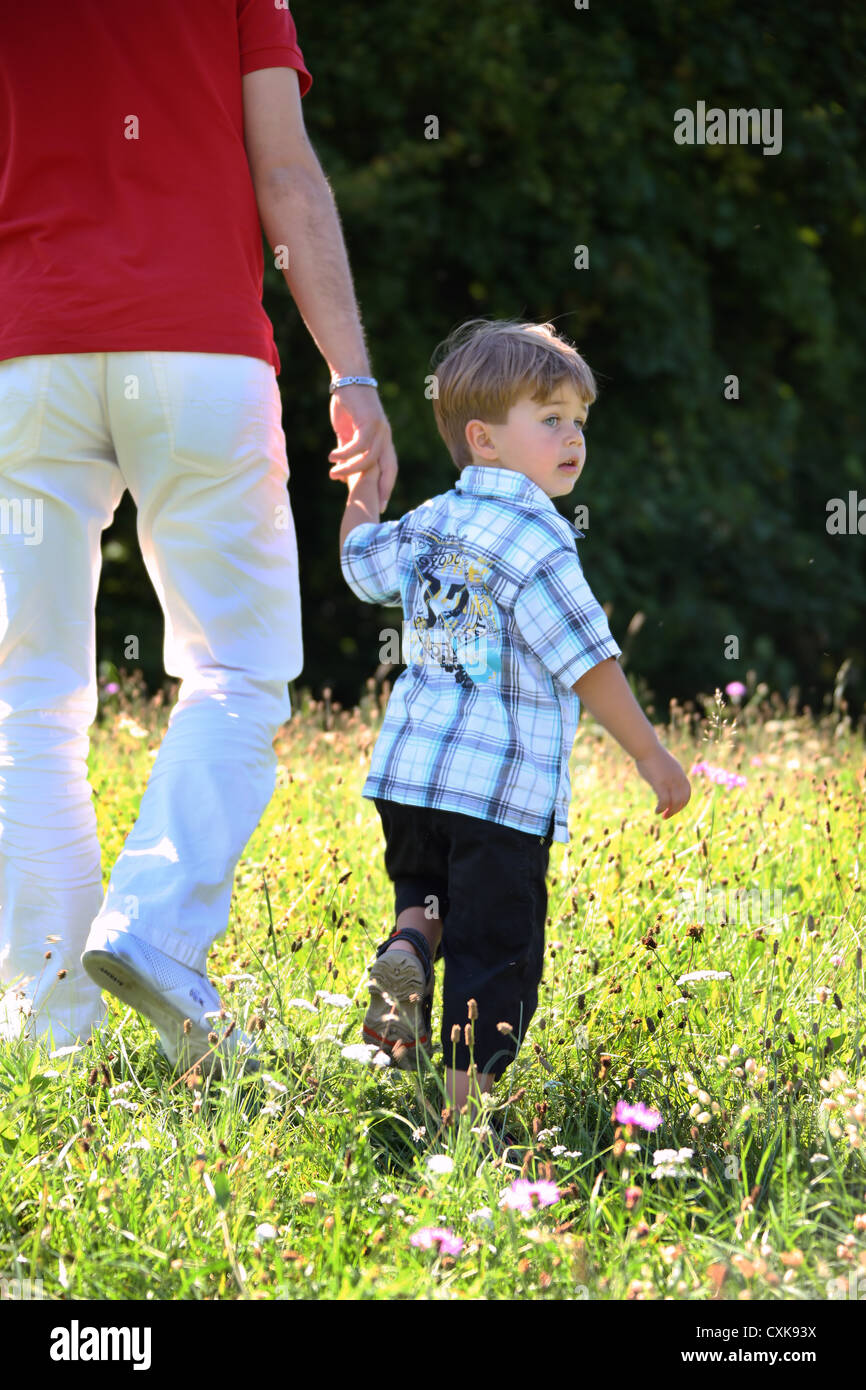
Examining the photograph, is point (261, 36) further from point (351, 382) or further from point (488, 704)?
point (488, 704)

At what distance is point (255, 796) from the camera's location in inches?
105

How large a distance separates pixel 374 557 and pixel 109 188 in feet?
2.61

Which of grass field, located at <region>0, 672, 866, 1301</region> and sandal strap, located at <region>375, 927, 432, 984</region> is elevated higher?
sandal strap, located at <region>375, 927, 432, 984</region>

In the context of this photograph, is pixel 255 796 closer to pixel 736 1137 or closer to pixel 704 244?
pixel 736 1137

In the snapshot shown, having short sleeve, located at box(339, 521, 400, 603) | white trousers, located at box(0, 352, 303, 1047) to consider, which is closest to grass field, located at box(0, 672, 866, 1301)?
white trousers, located at box(0, 352, 303, 1047)

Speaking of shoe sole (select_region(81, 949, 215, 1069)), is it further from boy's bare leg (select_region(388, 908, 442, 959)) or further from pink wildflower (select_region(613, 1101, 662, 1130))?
pink wildflower (select_region(613, 1101, 662, 1130))

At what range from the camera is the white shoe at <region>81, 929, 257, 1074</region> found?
93.3 inches

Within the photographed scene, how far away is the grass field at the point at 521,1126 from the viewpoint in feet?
6.42

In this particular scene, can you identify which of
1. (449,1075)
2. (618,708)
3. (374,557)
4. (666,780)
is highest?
(374,557)

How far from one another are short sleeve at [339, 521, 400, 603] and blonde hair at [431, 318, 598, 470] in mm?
203

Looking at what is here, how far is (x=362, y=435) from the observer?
2.71 metres

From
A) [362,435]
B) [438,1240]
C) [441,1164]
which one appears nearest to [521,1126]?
[441,1164]

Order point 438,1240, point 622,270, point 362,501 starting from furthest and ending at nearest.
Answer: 1. point 622,270
2. point 362,501
3. point 438,1240
